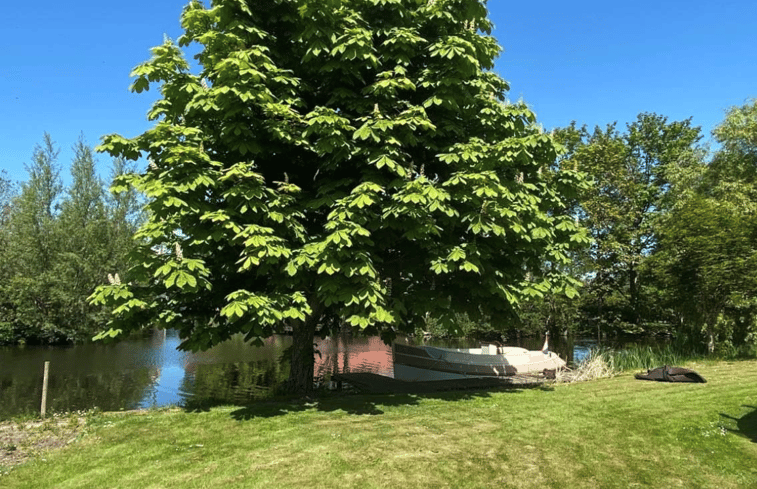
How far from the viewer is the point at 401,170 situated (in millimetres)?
9477

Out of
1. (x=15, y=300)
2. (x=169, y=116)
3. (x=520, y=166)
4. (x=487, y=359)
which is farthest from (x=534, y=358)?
(x=15, y=300)

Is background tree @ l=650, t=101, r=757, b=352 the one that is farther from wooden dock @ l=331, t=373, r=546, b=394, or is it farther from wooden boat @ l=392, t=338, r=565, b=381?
wooden dock @ l=331, t=373, r=546, b=394

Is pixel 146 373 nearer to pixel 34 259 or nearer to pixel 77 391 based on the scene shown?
pixel 77 391

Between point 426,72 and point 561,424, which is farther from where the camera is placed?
point 426,72

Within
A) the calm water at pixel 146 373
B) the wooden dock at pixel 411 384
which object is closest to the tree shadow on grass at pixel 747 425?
the wooden dock at pixel 411 384

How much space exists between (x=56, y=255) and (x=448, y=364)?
33916 millimetres

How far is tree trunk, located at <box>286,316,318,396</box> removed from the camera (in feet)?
41.5

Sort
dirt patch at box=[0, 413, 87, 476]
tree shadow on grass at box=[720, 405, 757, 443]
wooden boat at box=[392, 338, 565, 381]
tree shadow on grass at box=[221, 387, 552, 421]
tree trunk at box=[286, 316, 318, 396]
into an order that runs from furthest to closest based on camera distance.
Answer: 1. wooden boat at box=[392, 338, 565, 381]
2. tree trunk at box=[286, 316, 318, 396]
3. tree shadow on grass at box=[221, 387, 552, 421]
4. tree shadow on grass at box=[720, 405, 757, 443]
5. dirt patch at box=[0, 413, 87, 476]

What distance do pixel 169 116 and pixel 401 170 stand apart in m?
5.69

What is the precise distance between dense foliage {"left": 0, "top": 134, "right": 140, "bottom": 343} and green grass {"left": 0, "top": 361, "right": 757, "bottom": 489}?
3272 cm

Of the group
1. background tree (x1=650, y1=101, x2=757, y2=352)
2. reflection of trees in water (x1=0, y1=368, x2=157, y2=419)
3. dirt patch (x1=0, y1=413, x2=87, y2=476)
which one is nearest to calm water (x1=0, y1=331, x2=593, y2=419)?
reflection of trees in water (x1=0, y1=368, x2=157, y2=419)

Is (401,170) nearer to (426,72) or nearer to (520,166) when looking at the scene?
(426,72)

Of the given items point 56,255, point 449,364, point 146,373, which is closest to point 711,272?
point 449,364

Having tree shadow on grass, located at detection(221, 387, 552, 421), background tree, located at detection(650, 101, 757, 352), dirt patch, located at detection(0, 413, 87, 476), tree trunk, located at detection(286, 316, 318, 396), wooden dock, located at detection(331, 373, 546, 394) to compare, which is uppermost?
background tree, located at detection(650, 101, 757, 352)
